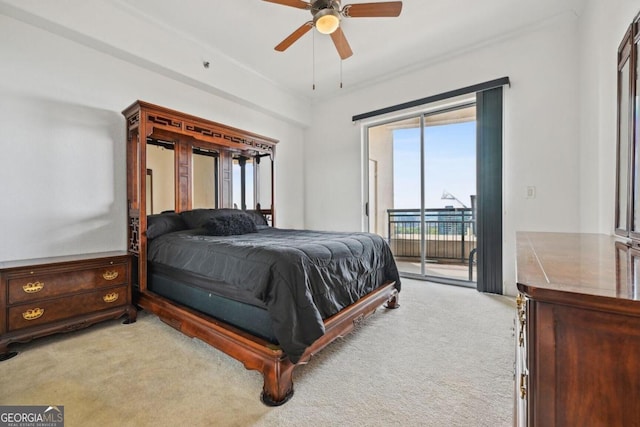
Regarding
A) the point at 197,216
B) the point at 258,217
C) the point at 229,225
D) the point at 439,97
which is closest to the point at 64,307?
the point at 197,216

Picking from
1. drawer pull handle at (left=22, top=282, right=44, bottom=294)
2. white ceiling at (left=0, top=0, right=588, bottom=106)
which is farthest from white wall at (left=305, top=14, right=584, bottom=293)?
drawer pull handle at (left=22, top=282, right=44, bottom=294)

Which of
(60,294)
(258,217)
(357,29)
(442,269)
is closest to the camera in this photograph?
(60,294)

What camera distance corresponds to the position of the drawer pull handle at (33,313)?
1.96 metres

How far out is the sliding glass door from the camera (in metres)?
3.75

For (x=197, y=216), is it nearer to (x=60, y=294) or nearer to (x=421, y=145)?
(x=60, y=294)

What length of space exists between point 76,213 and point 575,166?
4.94 metres

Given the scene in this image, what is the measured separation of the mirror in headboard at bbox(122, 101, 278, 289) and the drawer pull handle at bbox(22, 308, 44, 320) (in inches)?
26.6

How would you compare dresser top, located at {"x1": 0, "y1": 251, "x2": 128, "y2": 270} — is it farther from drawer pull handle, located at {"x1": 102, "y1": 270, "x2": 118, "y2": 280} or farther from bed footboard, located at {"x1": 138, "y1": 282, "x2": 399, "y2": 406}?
bed footboard, located at {"x1": 138, "y1": 282, "x2": 399, "y2": 406}

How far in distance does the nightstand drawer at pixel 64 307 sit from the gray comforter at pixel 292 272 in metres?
0.45

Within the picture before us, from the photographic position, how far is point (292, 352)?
1.45 metres

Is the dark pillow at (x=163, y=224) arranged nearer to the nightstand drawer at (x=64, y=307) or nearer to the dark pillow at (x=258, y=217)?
the nightstand drawer at (x=64, y=307)

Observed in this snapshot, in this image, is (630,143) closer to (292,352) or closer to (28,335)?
(292,352)

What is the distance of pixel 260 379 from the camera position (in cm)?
165

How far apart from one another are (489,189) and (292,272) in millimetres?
2813
